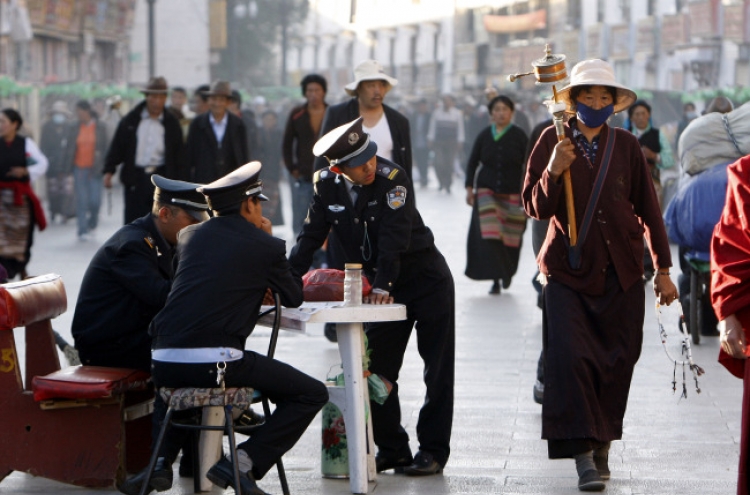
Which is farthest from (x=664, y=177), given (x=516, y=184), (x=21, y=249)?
(x=21, y=249)

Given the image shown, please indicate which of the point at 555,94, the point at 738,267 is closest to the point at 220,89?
the point at 555,94

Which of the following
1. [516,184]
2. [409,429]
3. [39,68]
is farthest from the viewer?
[39,68]

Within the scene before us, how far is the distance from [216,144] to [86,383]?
7.53m

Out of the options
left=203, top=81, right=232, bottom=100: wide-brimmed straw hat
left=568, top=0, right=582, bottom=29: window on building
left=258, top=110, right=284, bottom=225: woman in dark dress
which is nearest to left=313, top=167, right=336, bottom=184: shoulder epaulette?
left=203, top=81, right=232, bottom=100: wide-brimmed straw hat

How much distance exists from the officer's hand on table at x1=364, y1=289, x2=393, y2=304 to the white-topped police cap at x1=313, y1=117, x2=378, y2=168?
0.53 m

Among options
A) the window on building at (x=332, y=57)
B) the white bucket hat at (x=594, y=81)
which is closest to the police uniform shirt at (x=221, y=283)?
the white bucket hat at (x=594, y=81)

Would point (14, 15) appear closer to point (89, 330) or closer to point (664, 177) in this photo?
point (664, 177)

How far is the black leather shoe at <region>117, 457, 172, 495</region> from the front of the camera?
6289 millimetres

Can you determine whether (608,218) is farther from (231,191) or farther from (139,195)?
(139,195)

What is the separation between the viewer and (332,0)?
93562mm

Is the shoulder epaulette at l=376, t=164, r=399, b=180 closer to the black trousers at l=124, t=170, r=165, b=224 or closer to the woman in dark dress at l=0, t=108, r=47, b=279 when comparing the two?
the black trousers at l=124, t=170, r=165, b=224

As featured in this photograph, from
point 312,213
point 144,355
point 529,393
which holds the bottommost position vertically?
point 529,393

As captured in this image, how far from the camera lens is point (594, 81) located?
6652 mm

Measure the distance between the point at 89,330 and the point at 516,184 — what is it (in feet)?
23.3
